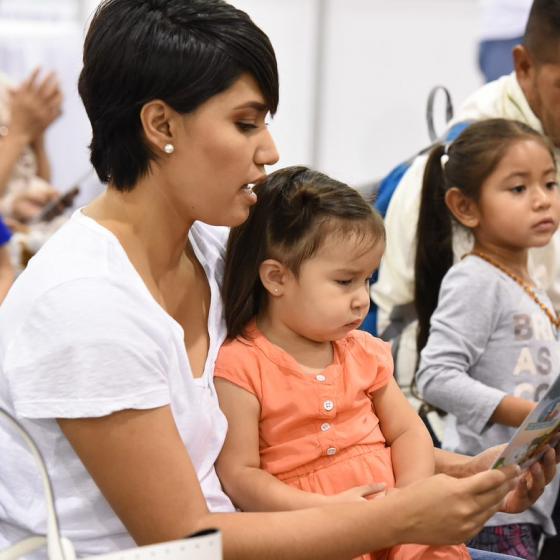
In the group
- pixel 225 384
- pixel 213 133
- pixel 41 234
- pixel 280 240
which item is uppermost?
pixel 213 133

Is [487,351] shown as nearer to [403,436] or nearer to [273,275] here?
[403,436]

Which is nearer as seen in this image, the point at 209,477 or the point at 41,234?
the point at 209,477

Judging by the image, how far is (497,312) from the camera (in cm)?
200

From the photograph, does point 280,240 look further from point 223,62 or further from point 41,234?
point 41,234

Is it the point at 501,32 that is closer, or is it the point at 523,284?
the point at 523,284

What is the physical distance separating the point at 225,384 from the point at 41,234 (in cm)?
226

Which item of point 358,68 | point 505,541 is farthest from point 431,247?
point 358,68

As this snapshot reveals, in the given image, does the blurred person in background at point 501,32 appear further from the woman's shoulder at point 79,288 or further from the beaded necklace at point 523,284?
the woman's shoulder at point 79,288

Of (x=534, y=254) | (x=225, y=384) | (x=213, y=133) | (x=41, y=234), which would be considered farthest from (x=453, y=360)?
(x=41, y=234)

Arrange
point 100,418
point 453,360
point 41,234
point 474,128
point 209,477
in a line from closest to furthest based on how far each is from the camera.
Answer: point 100,418
point 209,477
point 453,360
point 474,128
point 41,234

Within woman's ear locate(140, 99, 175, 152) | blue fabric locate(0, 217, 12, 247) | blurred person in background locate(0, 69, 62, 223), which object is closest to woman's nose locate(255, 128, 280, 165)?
woman's ear locate(140, 99, 175, 152)

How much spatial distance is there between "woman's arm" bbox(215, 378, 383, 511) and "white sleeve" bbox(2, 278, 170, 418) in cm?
23

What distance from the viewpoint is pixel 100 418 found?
1251mm

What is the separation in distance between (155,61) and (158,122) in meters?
0.07
